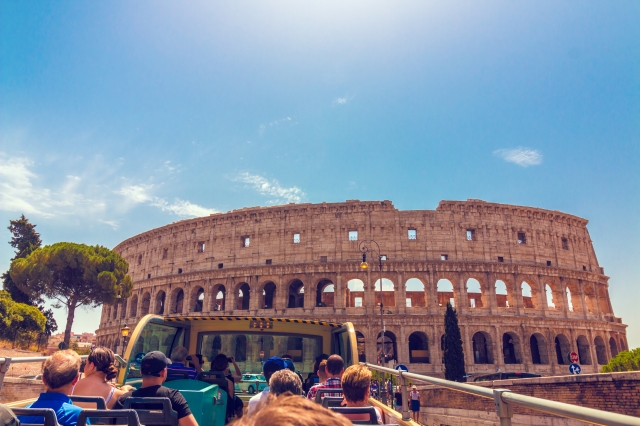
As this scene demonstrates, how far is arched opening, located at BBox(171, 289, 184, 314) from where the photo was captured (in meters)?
38.1

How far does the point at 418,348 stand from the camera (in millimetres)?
33906

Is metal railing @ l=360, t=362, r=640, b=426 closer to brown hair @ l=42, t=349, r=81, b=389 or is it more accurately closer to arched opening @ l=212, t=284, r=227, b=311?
brown hair @ l=42, t=349, r=81, b=389

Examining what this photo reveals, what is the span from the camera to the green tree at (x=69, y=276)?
110 ft

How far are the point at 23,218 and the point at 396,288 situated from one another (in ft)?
136

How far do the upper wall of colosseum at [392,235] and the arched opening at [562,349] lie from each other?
240 inches

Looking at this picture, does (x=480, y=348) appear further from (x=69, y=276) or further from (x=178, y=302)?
(x=69, y=276)

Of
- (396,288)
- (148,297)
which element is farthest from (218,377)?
(148,297)

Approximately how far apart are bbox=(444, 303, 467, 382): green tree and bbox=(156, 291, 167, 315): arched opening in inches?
1015

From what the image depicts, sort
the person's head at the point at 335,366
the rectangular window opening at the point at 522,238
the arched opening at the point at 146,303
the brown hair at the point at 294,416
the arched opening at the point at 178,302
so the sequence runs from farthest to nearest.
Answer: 1. the arched opening at the point at 146,303
2. the arched opening at the point at 178,302
3. the rectangular window opening at the point at 522,238
4. the person's head at the point at 335,366
5. the brown hair at the point at 294,416

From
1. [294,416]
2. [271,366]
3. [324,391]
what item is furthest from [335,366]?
[294,416]

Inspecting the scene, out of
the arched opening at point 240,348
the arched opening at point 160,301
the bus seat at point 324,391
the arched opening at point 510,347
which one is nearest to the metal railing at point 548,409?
the bus seat at point 324,391

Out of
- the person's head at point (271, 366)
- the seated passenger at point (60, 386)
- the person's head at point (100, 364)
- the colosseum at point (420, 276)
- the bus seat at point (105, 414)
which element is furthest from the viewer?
the colosseum at point (420, 276)

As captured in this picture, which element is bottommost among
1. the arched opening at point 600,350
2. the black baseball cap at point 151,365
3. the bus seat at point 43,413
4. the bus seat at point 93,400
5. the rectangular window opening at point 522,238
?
the arched opening at point 600,350

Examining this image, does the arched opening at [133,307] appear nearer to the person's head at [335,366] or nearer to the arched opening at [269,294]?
the arched opening at [269,294]
